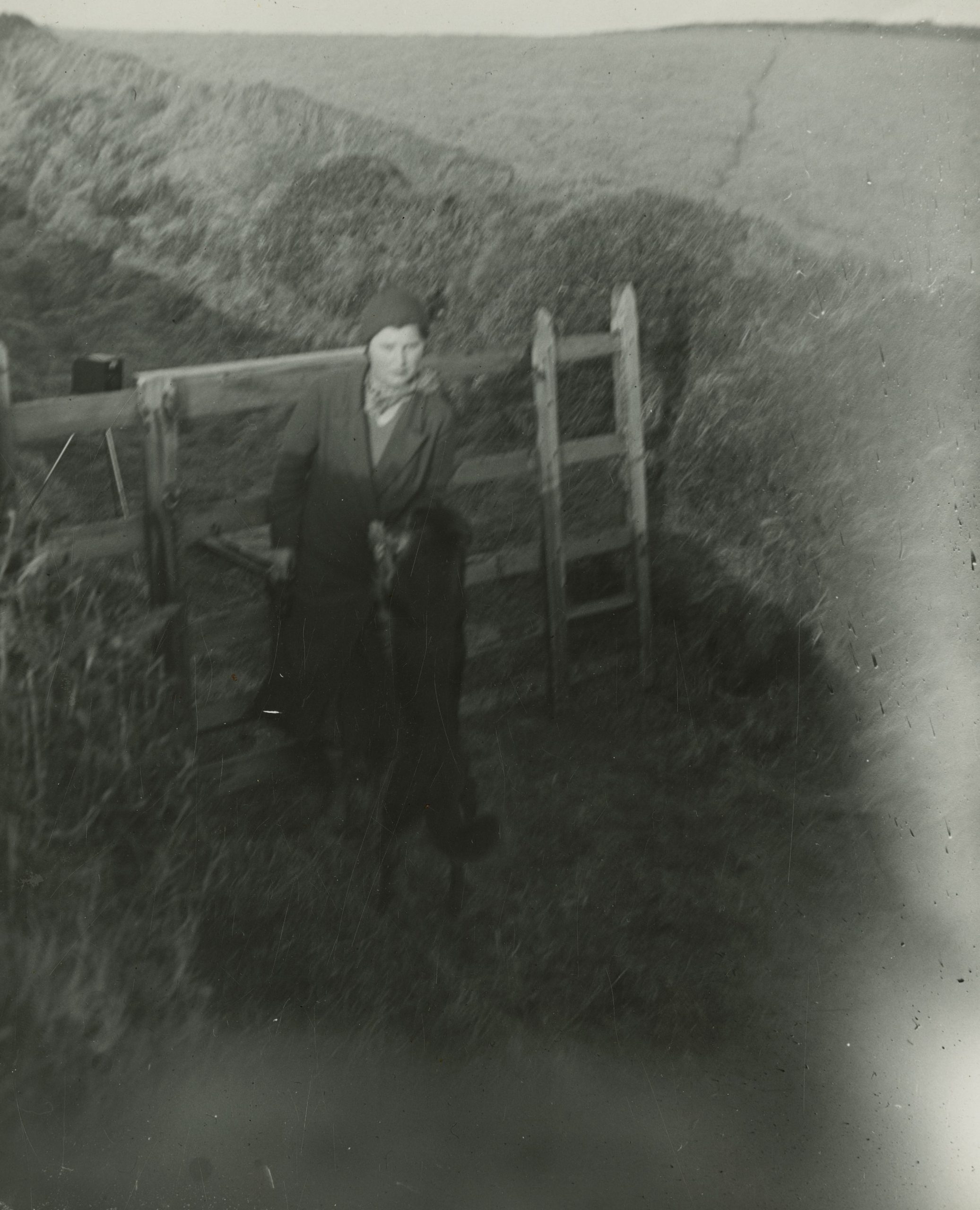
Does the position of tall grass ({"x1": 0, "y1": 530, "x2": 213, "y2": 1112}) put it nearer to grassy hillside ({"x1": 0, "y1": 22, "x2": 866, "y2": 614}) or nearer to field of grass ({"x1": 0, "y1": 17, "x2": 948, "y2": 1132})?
field of grass ({"x1": 0, "y1": 17, "x2": 948, "y2": 1132})

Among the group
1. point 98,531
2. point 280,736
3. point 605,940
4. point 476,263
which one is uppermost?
point 476,263

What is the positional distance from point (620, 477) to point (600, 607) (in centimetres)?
22

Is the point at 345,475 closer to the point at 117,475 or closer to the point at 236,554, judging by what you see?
the point at 236,554

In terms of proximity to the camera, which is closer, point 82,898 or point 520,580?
point 520,580

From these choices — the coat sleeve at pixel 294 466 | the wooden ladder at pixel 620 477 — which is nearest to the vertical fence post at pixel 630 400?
the wooden ladder at pixel 620 477

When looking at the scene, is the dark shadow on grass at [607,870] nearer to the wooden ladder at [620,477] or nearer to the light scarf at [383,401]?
the wooden ladder at [620,477]

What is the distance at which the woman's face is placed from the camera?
1877 millimetres

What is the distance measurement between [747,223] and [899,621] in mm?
670

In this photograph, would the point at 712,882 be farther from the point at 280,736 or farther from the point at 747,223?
the point at 747,223

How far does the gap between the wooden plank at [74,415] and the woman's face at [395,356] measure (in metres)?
0.38

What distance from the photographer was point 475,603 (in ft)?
6.37

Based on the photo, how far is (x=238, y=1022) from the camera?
81.8 inches

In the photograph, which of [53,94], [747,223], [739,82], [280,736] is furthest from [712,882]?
[53,94]

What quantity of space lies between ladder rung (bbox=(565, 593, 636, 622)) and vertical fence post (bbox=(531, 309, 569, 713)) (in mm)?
15
